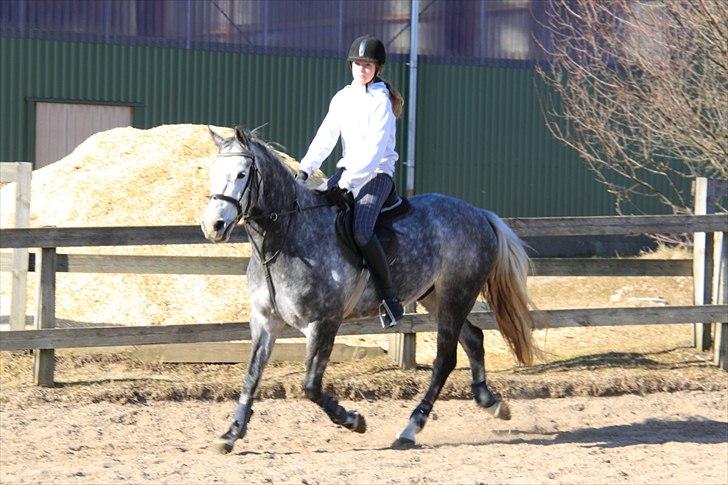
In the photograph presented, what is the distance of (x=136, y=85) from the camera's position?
19734 millimetres

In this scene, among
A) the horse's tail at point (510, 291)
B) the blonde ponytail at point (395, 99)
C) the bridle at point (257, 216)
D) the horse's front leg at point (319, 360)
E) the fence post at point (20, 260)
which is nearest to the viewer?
the bridle at point (257, 216)

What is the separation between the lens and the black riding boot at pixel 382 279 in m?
7.27

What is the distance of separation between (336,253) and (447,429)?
5.95 ft

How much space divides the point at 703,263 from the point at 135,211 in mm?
5832

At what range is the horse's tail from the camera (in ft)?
27.7

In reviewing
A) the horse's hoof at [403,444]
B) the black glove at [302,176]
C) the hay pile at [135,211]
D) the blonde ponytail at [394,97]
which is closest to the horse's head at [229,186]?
the black glove at [302,176]

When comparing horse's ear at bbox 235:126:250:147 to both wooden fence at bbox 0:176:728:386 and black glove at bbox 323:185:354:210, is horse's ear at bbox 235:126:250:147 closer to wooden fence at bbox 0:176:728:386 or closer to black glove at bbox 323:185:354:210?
black glove at bbox 323:185:354:210

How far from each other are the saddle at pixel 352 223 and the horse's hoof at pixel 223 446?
1384mm

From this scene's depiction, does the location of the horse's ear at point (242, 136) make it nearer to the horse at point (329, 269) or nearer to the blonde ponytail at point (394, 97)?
the horse at point (329, 269)

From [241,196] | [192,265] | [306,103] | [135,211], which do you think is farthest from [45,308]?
[306,103]

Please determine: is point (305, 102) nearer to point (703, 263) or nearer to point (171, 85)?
point (171, 85)

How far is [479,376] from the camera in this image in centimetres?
830

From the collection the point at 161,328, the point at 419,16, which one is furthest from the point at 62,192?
the point at 419,16

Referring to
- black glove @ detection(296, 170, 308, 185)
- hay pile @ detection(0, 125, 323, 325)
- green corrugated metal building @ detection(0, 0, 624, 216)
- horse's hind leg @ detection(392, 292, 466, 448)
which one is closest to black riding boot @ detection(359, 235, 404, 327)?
black glove @ detection(296, 170, 308, 185)
